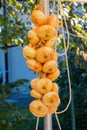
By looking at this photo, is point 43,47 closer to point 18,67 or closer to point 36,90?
point 36,90

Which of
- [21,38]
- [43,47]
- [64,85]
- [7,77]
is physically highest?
[43,47]

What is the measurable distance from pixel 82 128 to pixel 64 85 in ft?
1.55

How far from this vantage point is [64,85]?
13.5ft

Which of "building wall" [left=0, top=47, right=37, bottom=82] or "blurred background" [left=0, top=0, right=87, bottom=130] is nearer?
"blurred background" [left=0, top=0, right=87, bottom=130]

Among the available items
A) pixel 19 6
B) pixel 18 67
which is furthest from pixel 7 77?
pixel 19 6

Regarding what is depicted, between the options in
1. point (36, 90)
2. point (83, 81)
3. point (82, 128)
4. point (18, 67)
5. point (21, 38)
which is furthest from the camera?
point (18, 67)

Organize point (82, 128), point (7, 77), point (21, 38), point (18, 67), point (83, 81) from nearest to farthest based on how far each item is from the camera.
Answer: point (21, 38), point (82, 128), point (83, 81), point (7, 77), point (18, 67)

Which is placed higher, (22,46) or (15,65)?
(22,46)

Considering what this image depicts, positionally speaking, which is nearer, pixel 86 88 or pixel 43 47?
pixel 43 47

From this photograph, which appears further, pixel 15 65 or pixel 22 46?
pixel 15 65

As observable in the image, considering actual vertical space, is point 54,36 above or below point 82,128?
above

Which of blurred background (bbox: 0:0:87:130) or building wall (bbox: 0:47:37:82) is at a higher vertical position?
blurred background (bbox: 0:0:87:130)

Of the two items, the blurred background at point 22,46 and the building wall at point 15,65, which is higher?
the blurred background at point 22,46

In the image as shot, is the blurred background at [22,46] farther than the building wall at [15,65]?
No
